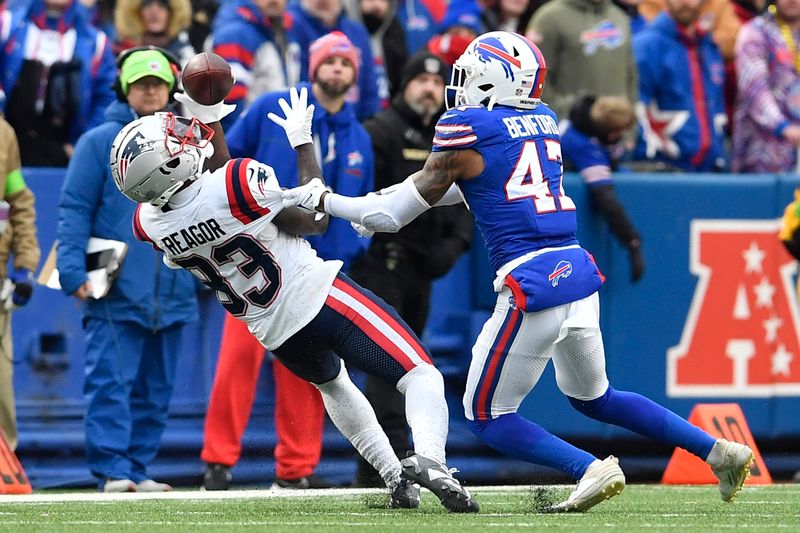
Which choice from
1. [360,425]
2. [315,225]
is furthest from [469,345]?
[315,225]

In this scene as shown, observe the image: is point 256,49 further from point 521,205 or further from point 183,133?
point 521,205

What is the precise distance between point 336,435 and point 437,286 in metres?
Answer: 1.03

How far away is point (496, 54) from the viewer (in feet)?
21.4

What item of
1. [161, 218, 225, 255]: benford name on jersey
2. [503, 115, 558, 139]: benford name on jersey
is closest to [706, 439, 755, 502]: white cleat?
[503, 115, 558, 139]: benford name on jersey

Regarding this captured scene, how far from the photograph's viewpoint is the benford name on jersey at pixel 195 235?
6.43 metres

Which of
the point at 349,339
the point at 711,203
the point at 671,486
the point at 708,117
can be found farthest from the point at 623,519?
the point at 708,117

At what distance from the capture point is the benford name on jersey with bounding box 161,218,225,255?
6.43 metres

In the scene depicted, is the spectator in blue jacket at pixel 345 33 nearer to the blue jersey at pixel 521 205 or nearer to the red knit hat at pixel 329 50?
the red knit hat at pixel 329 50

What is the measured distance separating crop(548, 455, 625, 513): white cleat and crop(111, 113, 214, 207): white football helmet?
194 centimetres

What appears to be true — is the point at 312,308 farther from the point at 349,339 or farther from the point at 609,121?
the point at 609,121

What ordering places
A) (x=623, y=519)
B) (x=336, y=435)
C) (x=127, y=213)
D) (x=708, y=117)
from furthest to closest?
(x=708, y=117), (x=336, y=435), (x=127, y=213), (x=623, y=519)

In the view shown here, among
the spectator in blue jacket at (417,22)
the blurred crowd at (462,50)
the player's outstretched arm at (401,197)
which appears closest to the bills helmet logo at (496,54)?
the player's outstretched arm at (401,197)

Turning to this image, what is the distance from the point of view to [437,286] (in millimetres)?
9469

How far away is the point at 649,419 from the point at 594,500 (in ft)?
1.49
